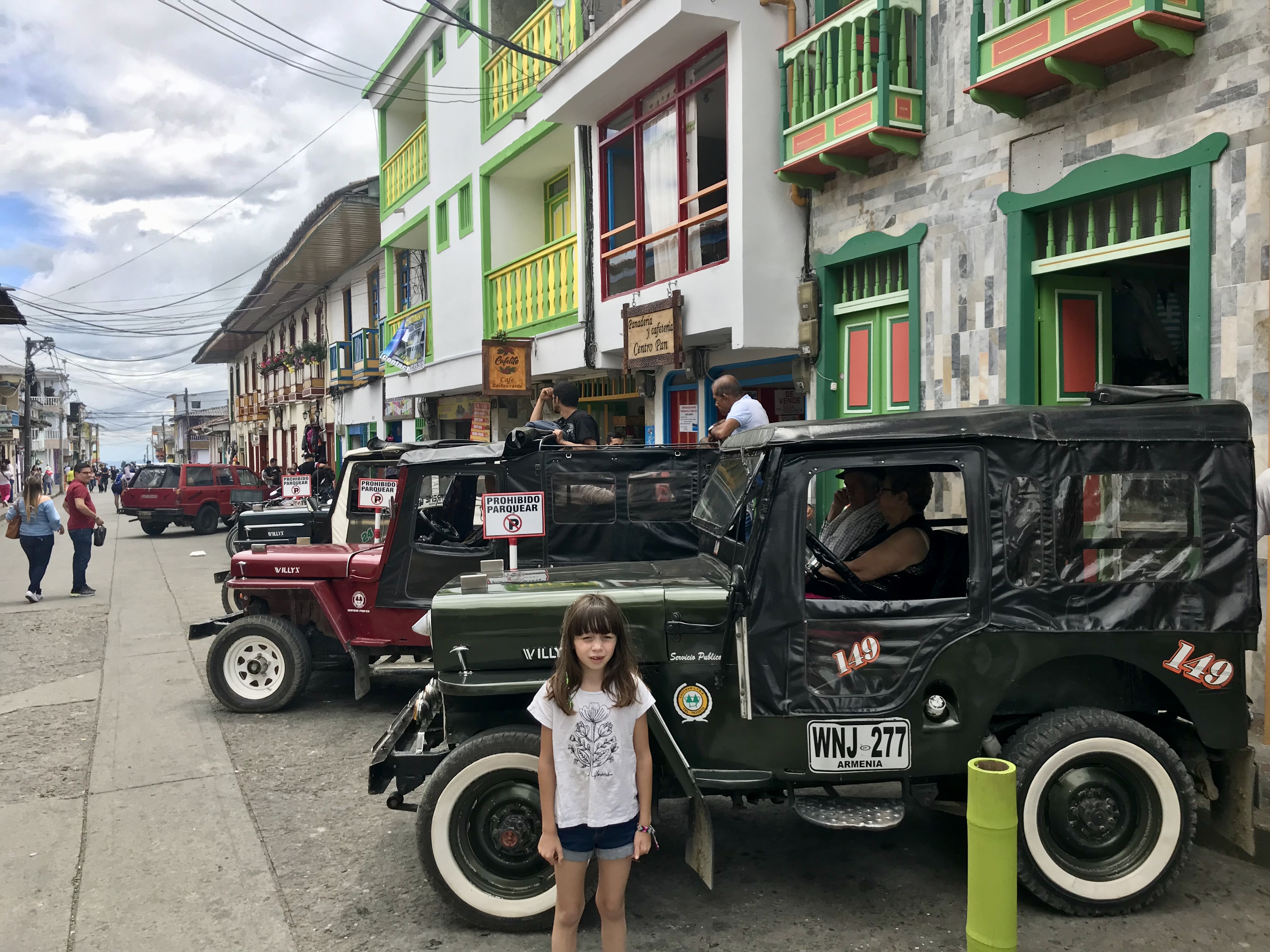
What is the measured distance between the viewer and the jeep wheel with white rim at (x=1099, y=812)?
4023mm

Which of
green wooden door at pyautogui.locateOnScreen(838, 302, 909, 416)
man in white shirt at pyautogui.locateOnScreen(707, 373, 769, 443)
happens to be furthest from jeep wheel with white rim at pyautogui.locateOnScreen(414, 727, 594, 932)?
green wooden door at pyautogui.locateOnScreen(838, 302, 909, 416)

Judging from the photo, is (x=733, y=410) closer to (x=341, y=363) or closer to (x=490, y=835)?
(x=490, y=835)

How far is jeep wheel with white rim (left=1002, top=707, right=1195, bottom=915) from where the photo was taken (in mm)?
4023

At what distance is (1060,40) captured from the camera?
721 centimetres

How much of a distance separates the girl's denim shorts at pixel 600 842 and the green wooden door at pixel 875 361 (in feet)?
22.1

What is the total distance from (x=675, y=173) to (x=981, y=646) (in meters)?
8.80

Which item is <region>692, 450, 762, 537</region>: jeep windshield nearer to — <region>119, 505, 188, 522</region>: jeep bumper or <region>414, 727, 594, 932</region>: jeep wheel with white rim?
<region>414, 727, 594, 932</region>: jeep wheel with white rim

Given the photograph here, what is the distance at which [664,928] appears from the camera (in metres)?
4.05

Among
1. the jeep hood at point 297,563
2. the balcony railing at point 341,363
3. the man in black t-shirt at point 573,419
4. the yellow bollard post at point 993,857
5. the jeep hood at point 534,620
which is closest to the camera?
the yellow bollard post at point 993,857

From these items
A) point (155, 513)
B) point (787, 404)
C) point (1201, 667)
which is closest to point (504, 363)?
point (787, 404)

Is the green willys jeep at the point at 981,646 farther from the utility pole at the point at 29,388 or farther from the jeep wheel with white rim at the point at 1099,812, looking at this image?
the utility pole at the point at 29,388

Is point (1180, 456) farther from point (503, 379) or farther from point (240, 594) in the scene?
point (503, 379)

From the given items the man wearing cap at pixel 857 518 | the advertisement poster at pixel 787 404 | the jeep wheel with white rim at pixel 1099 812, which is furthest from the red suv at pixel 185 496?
the jeep wheel with white rim at pixel 1099 812

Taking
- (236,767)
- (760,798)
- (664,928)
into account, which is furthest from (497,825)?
(236,767)
